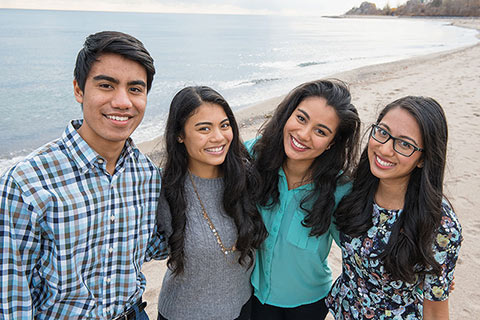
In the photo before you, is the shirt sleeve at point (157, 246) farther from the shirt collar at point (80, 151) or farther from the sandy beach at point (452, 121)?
the sandy beach at point (452, 121)

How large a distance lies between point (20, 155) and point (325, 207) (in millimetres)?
8779

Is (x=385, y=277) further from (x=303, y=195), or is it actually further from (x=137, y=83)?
(x=137, y=83)

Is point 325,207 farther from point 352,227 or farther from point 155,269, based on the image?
point 155,269

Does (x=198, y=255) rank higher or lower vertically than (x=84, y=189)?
lower

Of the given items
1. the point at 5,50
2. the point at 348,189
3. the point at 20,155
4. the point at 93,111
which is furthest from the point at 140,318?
the point at 5,50

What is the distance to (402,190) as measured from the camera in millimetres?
2230

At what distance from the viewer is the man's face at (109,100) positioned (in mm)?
1846

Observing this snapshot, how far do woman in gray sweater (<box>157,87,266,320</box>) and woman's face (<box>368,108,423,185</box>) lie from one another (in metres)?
0.94

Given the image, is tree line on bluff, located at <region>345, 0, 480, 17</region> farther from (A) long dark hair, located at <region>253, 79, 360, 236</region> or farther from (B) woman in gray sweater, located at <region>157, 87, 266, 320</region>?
(B) woman in gray sweater, located at <region>157, 87, 266, 320</region>

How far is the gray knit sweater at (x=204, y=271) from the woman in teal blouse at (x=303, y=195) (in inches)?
11.2

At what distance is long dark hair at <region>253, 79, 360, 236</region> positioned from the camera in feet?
7.96

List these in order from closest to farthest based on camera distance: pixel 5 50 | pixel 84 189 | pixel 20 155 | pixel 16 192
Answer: pixel 16 192 < pixel 84 189 < pixel 20 155 < pixel 5 50

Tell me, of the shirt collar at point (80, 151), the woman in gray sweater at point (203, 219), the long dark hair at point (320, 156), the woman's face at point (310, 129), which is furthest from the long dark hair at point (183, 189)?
the shirt collar at point (80, 151)

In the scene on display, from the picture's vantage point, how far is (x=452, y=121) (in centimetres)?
907
